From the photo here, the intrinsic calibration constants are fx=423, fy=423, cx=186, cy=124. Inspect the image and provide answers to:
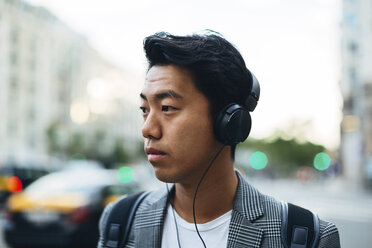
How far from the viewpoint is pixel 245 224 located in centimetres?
179

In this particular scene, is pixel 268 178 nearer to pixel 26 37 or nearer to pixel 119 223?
pixel 26 37

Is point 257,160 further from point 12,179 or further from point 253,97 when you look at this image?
point 253,97

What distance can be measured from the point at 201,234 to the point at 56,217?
20.3ft

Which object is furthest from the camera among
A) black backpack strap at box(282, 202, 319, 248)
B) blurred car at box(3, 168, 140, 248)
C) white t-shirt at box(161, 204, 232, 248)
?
blurred car at box(3, 168, 140, 248)

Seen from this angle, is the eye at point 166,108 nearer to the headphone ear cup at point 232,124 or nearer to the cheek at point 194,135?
the cheek at point 194,135

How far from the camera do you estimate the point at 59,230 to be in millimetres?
7359

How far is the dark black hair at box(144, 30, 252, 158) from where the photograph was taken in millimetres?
1747

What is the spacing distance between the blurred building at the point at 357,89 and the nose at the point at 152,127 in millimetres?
25667

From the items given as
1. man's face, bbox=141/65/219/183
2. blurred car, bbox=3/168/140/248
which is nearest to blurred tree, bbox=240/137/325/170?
blurred car, bbox=3/168/140/248

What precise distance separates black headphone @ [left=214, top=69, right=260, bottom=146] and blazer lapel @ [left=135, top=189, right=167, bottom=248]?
0.43m

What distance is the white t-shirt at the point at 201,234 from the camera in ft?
5.91

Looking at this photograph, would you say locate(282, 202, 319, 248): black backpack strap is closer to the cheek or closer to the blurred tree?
the cheek

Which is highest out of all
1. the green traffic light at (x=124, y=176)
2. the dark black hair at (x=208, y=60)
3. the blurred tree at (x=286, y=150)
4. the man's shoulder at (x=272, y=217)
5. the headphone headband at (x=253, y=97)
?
the dark black hair at (x=208, y=60)

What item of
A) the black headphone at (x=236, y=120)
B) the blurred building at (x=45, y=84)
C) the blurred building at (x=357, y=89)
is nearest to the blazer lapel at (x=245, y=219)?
the black headphone at (x=236, y=120)
